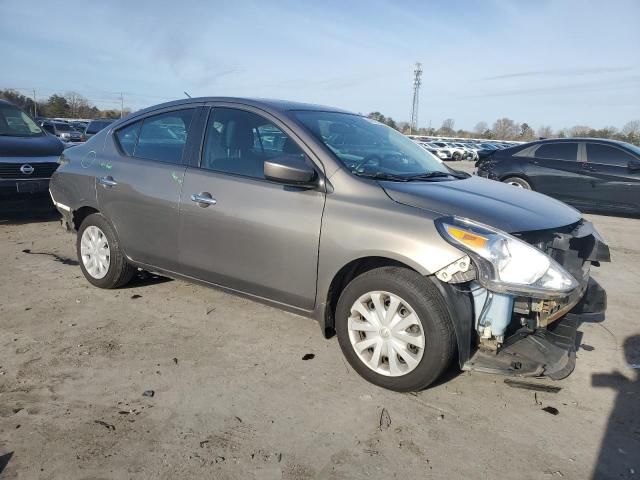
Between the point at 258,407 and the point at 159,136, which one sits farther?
the point at 159,136

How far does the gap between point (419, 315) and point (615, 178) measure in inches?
328

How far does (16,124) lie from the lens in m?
8.23

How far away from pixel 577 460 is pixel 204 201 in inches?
110

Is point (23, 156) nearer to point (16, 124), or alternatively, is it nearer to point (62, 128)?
point (16, 124)

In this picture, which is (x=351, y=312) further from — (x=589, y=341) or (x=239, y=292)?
(x=589, y=341)

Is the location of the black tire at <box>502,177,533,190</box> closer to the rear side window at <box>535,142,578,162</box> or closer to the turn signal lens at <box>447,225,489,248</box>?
the rear side window at <box>535,142,578,162</box>

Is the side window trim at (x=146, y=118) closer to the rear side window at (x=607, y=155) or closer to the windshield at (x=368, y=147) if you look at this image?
the windshield at (x=368, y=147)

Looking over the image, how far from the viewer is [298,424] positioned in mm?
2791

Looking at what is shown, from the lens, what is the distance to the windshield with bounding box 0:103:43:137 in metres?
8.05

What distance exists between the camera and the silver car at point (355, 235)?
9.45ft

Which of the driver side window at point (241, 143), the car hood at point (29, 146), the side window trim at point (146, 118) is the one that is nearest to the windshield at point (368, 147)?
the driver side window at point (241, 143)

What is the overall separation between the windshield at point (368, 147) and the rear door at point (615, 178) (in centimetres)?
675

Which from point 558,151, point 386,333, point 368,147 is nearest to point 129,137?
point 368,147

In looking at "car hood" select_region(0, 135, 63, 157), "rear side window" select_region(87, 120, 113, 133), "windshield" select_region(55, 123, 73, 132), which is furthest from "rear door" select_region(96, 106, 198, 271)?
"windshield" select_region(55, 123, 73, 132)
